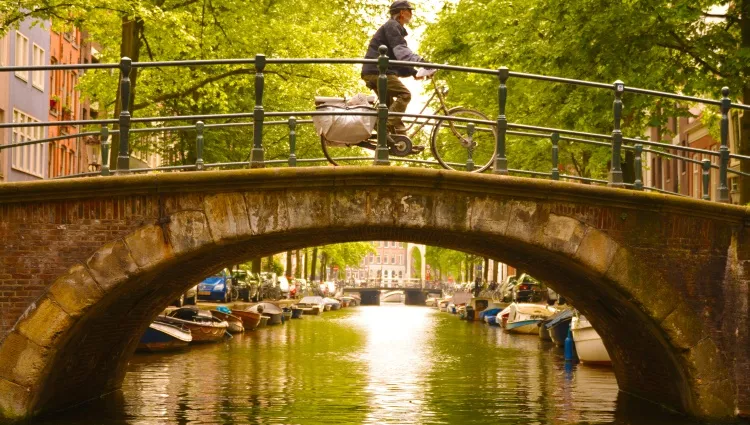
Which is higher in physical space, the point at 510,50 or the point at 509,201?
the point at 510,50

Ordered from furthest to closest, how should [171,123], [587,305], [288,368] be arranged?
[171,123], [288,368], [587,305]

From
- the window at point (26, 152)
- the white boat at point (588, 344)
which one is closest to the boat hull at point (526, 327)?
the white boat at point (588, 344)

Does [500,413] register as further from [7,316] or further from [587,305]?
[7,316]

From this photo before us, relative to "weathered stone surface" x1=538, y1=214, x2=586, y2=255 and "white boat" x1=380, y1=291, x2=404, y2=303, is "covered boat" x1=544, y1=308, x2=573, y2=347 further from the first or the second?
"white boat" x1=380, y1=291, x2=404, y2=303

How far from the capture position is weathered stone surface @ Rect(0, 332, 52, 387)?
12.8 m

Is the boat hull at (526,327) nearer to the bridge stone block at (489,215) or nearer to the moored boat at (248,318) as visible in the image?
the moored boat at (248,318)

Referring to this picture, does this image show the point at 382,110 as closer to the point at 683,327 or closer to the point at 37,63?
the point at 683,327

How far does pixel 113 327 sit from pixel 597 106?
9.92 metres

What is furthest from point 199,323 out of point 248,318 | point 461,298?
point 461,298

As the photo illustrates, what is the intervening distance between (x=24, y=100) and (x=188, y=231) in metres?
30.3

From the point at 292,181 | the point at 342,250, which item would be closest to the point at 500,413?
the point at 292,181

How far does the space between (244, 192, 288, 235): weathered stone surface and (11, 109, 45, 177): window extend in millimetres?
26237

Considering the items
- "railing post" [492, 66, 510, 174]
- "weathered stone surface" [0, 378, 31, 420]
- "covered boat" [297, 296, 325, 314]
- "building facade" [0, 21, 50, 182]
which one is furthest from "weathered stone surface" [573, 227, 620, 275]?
"covered boat" [297, 296, 325, 314]

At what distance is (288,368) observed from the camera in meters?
24.8
